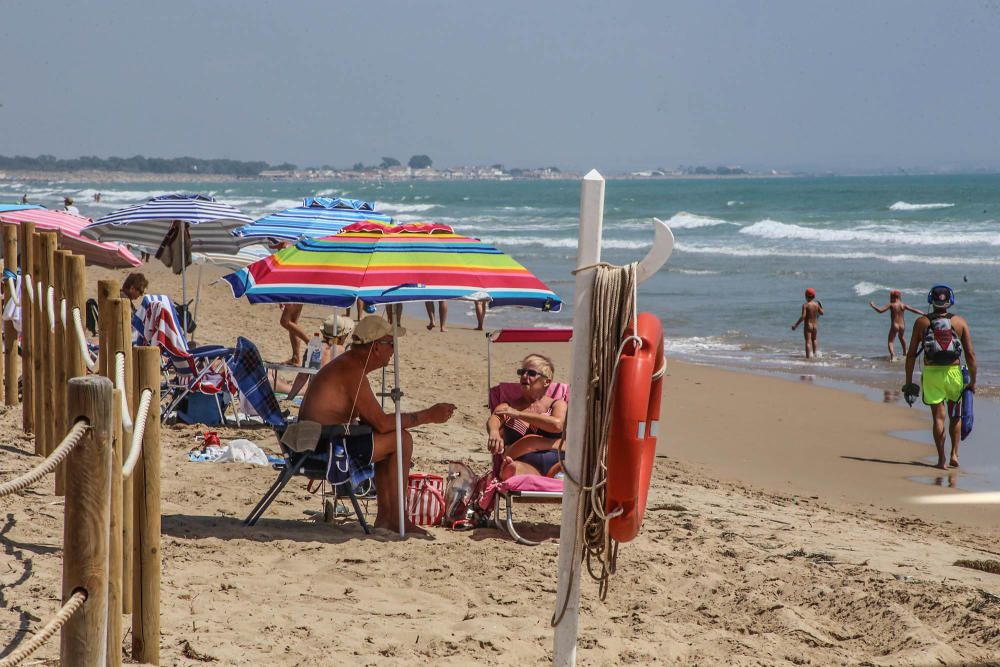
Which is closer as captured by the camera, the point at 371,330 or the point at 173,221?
the point at 371,330

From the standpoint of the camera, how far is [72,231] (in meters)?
10.7

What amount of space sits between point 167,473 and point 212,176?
196854 millimetres

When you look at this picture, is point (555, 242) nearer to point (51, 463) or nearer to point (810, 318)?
point (810, 318)

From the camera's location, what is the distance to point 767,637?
459 centimetres

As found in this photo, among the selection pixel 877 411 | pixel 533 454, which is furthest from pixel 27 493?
pixel 877 411

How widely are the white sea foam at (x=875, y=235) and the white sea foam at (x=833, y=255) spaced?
4.42 m

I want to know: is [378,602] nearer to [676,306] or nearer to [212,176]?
[676,306]

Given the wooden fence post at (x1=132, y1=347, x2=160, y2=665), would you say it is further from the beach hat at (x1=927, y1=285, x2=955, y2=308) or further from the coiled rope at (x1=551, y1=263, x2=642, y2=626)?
the beach hat at (x1=927, y1=285, x2=955, y2=308)

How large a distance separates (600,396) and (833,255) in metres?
29.0

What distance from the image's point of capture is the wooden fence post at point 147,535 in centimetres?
356

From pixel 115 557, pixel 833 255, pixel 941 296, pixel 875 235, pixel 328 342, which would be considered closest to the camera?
pixel 115 557

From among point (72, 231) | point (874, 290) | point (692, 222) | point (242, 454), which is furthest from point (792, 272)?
point (692, 222)

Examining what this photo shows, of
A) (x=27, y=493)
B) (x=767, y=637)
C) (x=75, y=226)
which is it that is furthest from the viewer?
(x=75, y=226)

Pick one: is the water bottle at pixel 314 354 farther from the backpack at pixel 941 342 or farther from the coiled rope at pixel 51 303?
the backpack at pixel 941 342
